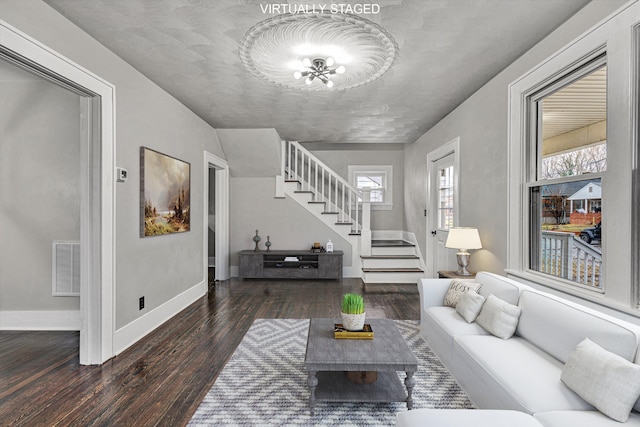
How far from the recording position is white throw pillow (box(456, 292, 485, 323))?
8.66ft

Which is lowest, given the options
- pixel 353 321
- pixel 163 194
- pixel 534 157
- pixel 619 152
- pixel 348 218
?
pixel 353 321

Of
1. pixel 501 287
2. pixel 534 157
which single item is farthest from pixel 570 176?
pixel 501 287

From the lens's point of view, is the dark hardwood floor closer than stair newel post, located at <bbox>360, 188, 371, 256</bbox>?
Yes

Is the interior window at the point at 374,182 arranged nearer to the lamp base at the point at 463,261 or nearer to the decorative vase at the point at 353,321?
the lamp base at the point at 463,261

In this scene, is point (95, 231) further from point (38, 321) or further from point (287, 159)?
point (287, 159)

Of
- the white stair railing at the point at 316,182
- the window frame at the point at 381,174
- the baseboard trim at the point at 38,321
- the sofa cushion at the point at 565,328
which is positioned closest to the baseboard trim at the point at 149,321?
the baseboard trim at the point at 38,321

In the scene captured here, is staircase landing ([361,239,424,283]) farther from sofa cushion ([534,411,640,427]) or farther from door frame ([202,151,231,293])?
sofa cushion ([534,411,640,427])

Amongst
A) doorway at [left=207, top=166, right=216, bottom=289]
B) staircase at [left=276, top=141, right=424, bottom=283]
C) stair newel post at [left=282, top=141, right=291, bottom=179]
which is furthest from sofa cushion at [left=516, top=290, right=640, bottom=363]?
doorway at [left=207, top=166, right=216, bottom=289]

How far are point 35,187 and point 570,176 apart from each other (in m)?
4.93

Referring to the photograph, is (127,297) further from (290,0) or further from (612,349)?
(612,349)

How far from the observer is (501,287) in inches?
105

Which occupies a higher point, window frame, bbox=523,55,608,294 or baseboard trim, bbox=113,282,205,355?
window frame, bbox=523,55,608,294

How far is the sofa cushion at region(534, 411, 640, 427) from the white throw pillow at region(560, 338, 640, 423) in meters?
0.03

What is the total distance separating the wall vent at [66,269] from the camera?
352 cm
